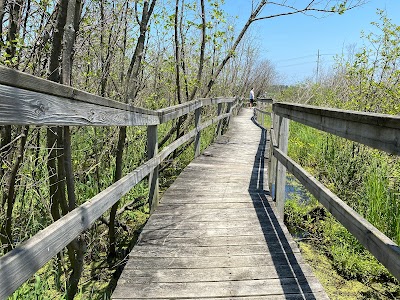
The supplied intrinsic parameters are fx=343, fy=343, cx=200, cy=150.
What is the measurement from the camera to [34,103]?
4.15ft

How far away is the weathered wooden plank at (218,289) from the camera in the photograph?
6.99 ft

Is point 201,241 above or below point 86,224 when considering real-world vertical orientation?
below

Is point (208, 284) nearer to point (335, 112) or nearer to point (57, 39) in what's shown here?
point (335, 112)

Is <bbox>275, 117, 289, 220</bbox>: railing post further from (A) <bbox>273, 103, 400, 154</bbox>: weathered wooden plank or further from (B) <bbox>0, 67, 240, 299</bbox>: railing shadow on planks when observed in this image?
(B) <bbox>0, 67, 240, 299</bbox>: railing shadow on planks

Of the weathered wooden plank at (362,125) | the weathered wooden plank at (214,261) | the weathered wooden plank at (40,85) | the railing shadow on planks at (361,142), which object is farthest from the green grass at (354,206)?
the weathered wooden plank at (40,85)

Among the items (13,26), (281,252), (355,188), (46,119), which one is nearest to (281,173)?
(281,252)

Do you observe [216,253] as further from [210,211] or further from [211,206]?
[211,206]

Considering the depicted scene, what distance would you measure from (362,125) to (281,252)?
1416 mm

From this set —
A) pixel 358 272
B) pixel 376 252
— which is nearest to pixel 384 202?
pixel 358 272

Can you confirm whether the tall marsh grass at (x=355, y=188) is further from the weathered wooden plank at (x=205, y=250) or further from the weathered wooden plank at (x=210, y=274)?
the weathered wooden plank at (x=210, y=274)

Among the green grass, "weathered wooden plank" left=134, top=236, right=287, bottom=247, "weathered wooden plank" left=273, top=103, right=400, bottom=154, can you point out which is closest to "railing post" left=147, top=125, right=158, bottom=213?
"weathered wooden plank" left=134, top=236, right=287, bottom=247

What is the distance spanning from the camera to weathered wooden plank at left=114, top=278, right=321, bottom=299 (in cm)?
213

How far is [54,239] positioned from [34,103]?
0.54 m

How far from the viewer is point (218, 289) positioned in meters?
2.20
